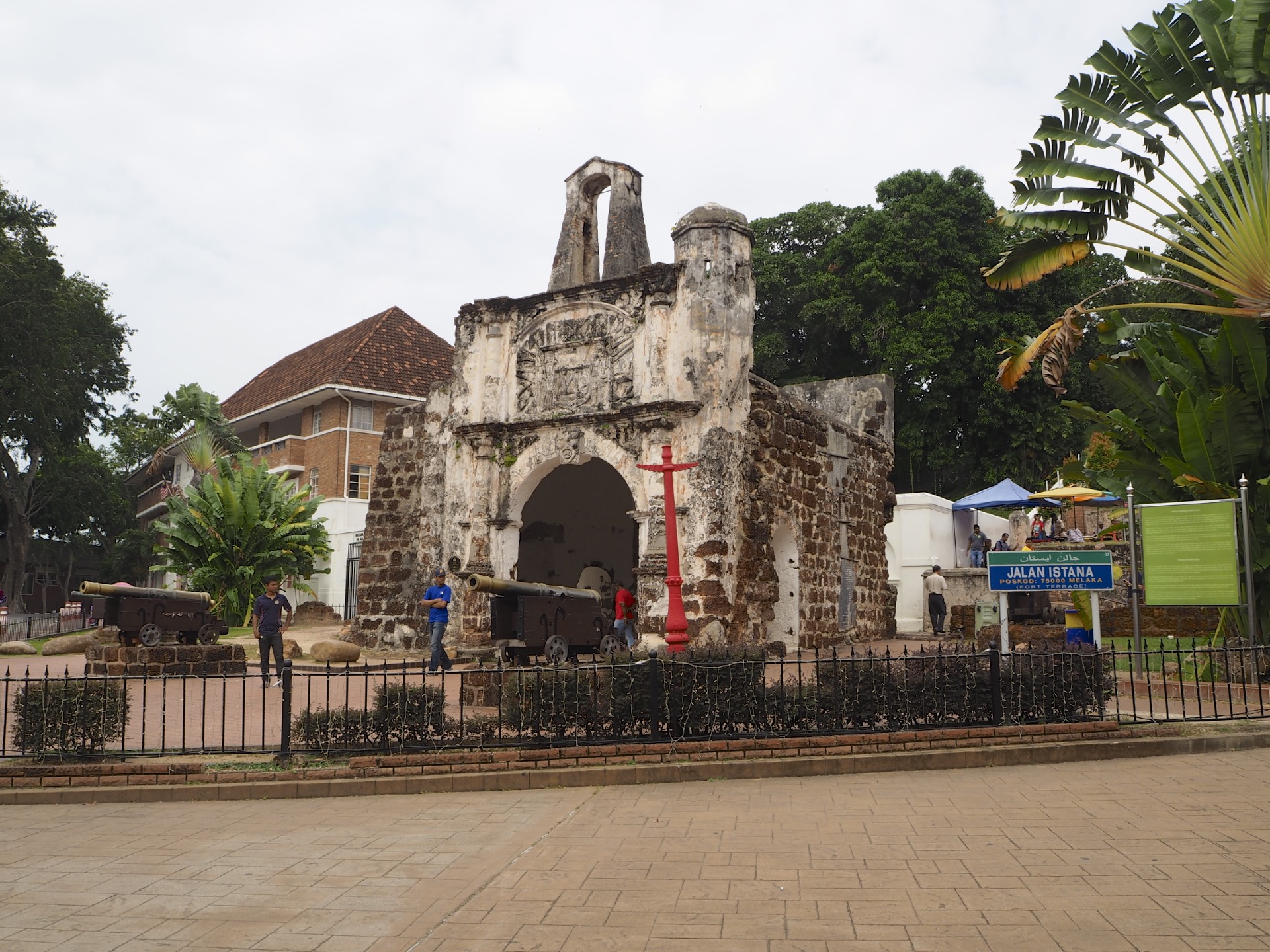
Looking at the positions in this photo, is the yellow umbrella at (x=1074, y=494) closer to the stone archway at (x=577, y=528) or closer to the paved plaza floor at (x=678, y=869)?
the stone archway at (x=577, y=528)

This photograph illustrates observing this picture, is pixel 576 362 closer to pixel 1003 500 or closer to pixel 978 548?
pixel 1003 500

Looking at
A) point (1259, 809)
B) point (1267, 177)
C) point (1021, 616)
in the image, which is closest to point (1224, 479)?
point (1267, 177)

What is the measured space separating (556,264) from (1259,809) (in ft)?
46.8

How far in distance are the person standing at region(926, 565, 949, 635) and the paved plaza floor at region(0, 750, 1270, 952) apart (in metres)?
14.3

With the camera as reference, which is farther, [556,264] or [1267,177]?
[556,264]

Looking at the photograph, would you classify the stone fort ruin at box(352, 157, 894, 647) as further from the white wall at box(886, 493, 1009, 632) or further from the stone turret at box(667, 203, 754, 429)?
the white wall at box(886, 493, 1009, 632)

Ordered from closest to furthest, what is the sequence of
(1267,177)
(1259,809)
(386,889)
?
(386,889) < (1259,809) < (1267,177)

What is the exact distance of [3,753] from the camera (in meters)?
7.86

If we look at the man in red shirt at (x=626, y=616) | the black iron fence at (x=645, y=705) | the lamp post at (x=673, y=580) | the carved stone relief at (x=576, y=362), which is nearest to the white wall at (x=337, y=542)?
the carved stone relief at (x=576, y=362)

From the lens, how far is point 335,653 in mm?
16359

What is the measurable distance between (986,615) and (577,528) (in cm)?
882

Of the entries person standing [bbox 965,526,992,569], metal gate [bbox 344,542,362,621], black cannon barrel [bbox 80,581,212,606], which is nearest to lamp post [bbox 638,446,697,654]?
black cannon barrel [bbox 80,581,212,606]

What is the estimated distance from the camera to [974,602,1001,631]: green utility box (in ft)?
58.7

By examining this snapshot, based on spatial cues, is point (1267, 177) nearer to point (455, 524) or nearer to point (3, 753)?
point (455, 524)
